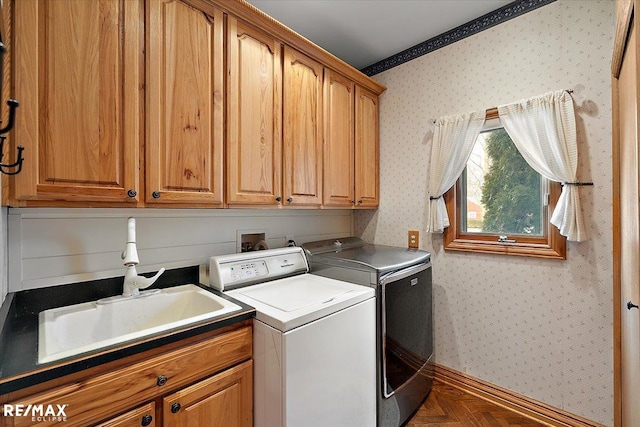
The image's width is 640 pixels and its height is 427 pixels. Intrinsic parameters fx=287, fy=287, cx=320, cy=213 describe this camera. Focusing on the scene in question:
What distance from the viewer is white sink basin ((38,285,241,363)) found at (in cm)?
103

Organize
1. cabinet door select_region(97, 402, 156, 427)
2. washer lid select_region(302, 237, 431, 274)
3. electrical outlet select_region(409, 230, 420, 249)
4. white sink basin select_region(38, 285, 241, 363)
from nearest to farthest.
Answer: cabinet door select_region(97, 402, 156, 427) → white sink basin select_region(38, 285, 241, 363) → washer lid select_region(302, 237, 431, 274) → electrical outlet select_region(409, 230, 420, 249)

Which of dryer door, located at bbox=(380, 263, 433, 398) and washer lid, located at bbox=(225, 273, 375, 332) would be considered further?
dryer door, located at bbox=(380, 263, 433, 398)

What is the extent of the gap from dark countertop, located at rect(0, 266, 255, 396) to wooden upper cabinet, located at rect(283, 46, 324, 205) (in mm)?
818

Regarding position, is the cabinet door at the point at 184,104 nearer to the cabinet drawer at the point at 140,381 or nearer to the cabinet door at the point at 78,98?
the cabinet door at the point at 78,98

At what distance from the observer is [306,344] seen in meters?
1.22

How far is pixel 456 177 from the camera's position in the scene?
82.4 inches

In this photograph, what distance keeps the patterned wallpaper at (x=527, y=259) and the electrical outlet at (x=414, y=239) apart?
0.14 ft

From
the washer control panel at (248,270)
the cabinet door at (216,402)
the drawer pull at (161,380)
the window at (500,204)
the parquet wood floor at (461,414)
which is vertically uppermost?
the window at (500,204)

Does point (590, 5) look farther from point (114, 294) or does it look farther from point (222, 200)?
point (114, 294)

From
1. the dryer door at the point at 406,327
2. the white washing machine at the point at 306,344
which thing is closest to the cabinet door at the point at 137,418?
the white washing machine at the point at 306,344

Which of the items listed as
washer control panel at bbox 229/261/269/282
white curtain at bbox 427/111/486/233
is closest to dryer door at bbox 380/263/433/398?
white curtain at bbox 427/111/486/233

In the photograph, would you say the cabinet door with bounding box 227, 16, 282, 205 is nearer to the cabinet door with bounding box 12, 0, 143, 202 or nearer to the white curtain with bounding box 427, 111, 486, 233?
the cabinet door with bounding box 12, 0, 143, 202

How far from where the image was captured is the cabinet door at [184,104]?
128cm

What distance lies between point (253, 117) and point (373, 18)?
1.14m
